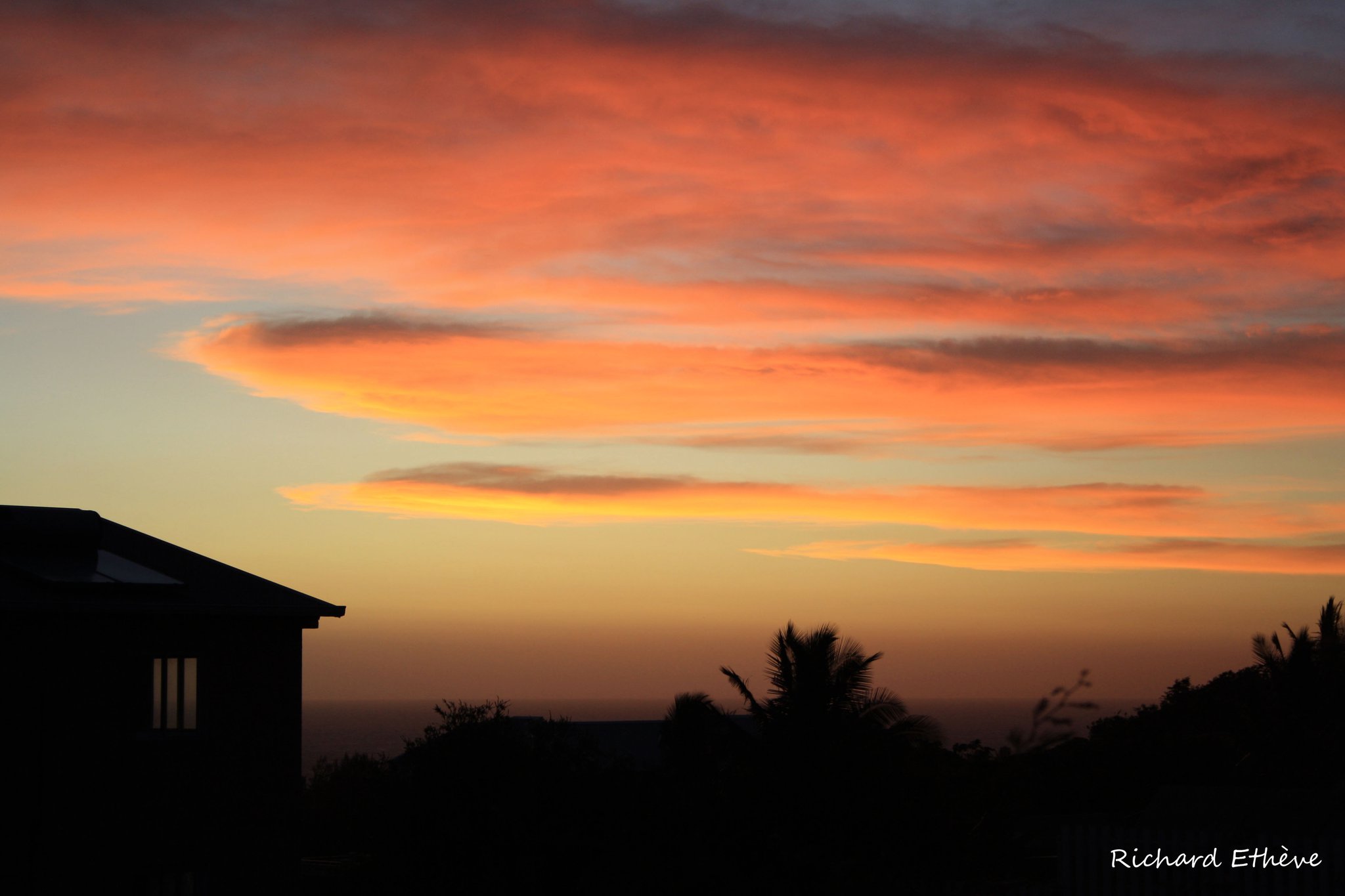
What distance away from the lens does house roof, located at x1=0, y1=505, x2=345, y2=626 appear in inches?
782

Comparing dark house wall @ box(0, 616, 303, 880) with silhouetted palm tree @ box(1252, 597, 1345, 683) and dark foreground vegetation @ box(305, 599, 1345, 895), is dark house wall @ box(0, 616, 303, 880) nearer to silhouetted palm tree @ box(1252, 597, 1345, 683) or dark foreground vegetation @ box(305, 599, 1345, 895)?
dark foreground vegetation @ box(305, 599, 1345, 895)

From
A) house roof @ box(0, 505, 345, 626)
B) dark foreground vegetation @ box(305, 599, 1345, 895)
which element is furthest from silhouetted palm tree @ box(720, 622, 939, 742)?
house roof @ box(0, 505, 345, 626)

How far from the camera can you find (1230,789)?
33.1 metres

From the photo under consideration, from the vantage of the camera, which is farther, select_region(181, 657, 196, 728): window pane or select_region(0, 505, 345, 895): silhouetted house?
select_region(181, 657, 196, 728): window pane

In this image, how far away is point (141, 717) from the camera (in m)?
20.6

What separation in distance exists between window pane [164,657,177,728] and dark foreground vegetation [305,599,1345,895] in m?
4.15

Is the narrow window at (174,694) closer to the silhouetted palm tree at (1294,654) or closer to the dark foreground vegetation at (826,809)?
the dark foreground vegetation at (826,809)

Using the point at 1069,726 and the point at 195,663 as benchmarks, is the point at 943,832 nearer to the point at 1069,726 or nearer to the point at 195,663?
the point at 1069,726

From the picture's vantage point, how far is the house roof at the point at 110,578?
19.9 metres

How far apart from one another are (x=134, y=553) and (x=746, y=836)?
18.8 m

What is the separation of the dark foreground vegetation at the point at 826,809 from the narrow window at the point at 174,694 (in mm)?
4052

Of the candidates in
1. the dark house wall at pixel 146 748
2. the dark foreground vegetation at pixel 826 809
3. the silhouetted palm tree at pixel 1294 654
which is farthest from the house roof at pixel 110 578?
the silhouetted palm tree at pixel 1294 654

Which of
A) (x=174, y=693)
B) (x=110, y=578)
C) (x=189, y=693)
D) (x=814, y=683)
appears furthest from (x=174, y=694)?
(x=814, y=683)

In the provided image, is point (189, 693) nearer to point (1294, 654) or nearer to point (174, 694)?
point (174, 694)
